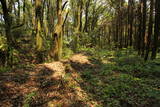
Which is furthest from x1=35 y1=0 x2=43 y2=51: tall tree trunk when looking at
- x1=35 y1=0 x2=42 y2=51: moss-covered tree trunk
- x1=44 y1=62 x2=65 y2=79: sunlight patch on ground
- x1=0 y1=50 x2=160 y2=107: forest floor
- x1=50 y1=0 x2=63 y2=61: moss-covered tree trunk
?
x1=0 y1=50 x2=160 y2=107: forest floor

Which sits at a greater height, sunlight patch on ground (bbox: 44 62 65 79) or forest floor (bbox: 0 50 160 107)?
sunlight patch on ground (bbox: 44 62 65 79)

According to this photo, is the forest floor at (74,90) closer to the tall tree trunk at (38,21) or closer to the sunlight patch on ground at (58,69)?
the sunlight patch on ground at (58,69)

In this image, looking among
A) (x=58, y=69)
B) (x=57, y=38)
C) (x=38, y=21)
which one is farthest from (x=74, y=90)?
(x=38, y=21)

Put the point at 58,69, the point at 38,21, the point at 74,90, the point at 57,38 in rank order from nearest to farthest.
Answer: the point at 74,90 < the point at 58,69 < the point at 57,38 < the point at 38,21

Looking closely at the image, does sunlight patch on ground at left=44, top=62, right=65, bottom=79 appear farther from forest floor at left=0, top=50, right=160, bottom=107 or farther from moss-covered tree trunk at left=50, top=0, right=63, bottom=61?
moss-covered tree trunk at left=50, top=0, right=63, bottom=61

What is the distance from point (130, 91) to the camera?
5.70m

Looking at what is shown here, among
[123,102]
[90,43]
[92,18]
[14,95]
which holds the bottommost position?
[123,102]

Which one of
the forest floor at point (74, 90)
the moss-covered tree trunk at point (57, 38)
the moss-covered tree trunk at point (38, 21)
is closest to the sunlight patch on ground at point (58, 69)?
the forest floor at point (74, 90)

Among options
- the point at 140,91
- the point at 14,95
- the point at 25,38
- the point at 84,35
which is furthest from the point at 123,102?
the point at 25,38

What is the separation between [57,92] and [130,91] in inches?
116

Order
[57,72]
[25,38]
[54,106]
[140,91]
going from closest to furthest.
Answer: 1. [54,106]
2. [140,91]
3. [57,72]
4. [25,38]

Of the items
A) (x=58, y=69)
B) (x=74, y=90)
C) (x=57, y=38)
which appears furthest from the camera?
(x=57, y=38)

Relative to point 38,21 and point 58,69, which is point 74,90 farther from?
point 38,21

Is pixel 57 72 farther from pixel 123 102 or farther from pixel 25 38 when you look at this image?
pixel 25 38
